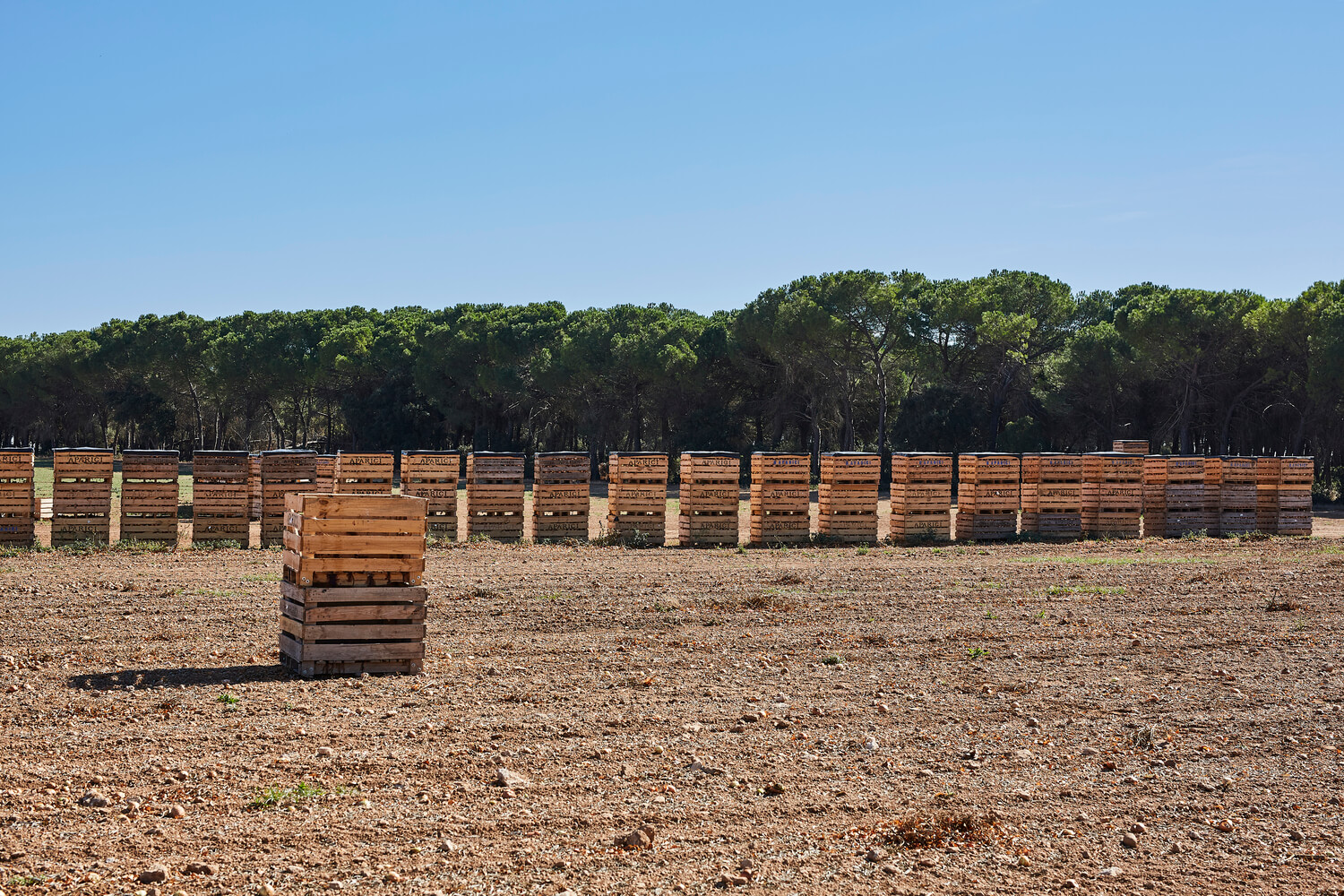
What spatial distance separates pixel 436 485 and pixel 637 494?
3.76 m

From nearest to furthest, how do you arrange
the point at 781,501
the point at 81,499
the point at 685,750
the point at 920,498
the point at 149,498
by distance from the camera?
the point at 685,750
the point at 81,499
the point at 149,498
the point at 781,501
the point at 920,498

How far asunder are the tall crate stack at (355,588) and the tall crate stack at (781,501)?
13106 millimetres

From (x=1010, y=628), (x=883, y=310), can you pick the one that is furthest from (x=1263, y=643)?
(x=883, y=310)

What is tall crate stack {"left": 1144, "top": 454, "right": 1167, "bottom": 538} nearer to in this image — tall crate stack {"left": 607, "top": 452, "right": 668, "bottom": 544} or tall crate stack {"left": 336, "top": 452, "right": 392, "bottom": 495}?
tall crate stack {"left": 607, "top": 452, "right": 668, "bottom": 544}

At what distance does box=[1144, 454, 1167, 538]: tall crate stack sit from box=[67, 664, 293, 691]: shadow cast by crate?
20.4 metres

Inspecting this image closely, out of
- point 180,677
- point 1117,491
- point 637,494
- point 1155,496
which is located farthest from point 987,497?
point 180,677

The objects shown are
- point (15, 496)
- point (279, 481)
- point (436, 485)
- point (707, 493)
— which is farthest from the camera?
point (707, 493)

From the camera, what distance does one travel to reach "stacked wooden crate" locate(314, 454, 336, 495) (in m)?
21.9

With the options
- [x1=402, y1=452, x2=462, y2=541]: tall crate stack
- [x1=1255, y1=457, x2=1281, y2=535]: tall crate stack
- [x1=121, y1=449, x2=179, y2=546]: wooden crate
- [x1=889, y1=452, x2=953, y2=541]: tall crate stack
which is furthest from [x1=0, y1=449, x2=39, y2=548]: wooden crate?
[x1=1255, y1=457, x2=1281, y2=535]: tall crate stack

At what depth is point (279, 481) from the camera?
20734 mm

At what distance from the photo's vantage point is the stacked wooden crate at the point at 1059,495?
24.4 meters

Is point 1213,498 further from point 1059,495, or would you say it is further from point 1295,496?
point 1059,495

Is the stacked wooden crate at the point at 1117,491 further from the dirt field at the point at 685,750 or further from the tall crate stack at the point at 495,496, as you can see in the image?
the tall crate stack at the point at 495,496

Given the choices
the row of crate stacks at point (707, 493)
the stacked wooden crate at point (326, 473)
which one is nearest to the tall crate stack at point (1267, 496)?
the row of crate stacks at point (707, 493)
